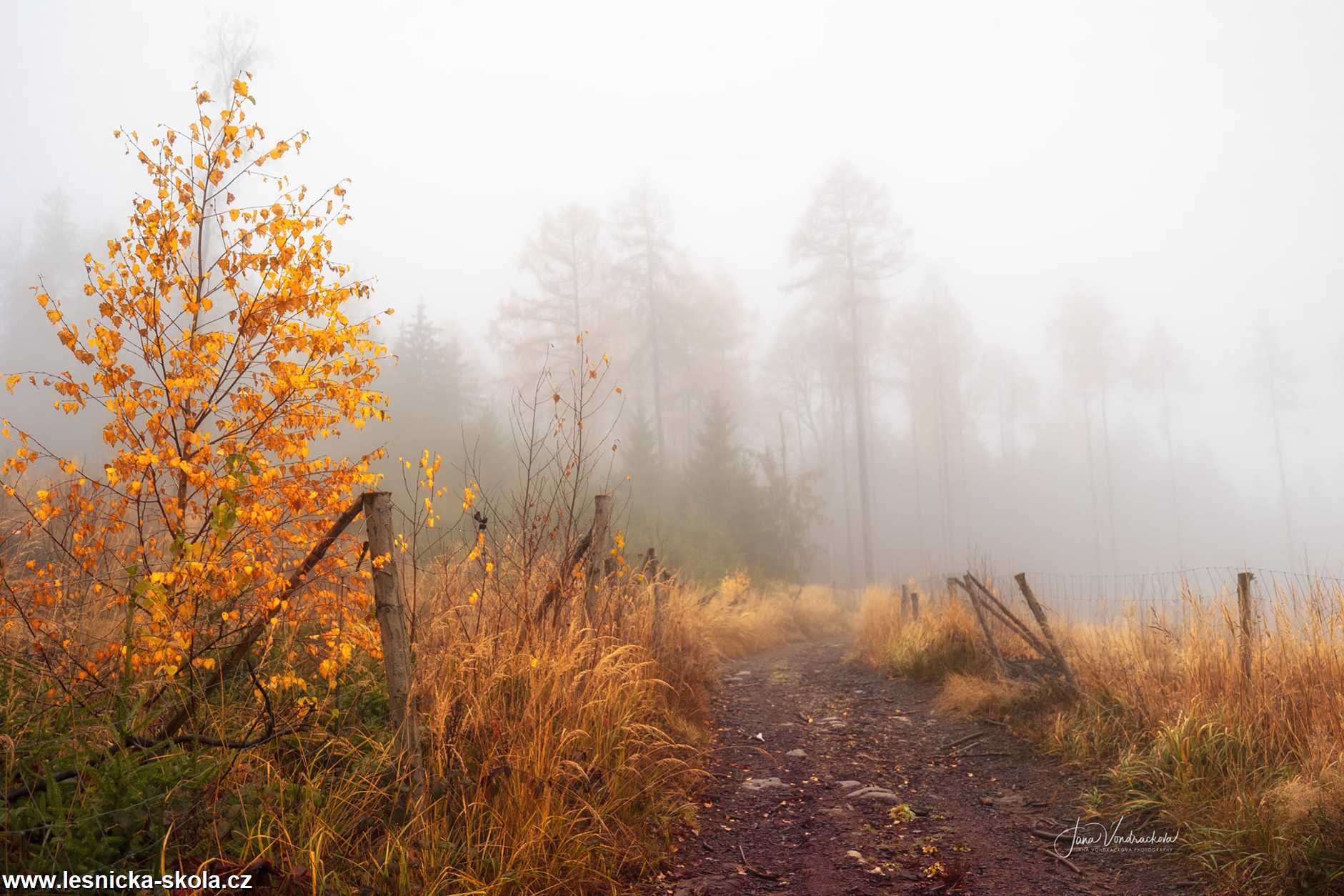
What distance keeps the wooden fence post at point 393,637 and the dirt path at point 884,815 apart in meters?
1.26

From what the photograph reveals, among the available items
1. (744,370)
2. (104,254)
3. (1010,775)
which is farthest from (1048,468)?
(104,254)

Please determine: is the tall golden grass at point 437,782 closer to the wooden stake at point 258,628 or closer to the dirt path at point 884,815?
the wooden stake at point 258,628

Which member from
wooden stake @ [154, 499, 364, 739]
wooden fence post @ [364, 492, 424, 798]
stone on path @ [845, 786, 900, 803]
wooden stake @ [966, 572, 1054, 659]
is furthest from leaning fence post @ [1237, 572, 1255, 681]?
wooden stake @ [154, 499, 364, 739]

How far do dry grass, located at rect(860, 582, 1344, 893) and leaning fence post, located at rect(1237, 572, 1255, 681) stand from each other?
5cm

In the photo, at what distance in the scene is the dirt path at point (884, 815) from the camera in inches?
119

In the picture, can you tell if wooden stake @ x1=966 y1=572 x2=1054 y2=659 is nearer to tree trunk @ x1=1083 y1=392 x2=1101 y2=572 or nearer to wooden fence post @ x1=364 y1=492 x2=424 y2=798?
wooden fence post @ x1=364 y1=492 x2=424 y2=798

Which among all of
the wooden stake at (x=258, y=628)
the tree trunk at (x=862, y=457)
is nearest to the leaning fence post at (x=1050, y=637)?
the wooden stake at (x=258, y=628)

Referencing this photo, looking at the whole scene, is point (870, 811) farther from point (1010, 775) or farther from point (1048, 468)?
point (1048, 468)

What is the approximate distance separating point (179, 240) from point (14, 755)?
262 centimetres

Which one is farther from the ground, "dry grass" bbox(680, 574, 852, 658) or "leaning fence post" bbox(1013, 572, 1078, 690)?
"leaning fence post" bbox(1013, 572, 1078, 690)

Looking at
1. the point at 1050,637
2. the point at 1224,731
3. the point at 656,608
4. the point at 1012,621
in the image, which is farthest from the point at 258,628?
the point at 1012,621

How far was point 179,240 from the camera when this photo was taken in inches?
140

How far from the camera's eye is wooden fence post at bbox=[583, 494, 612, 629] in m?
4.65

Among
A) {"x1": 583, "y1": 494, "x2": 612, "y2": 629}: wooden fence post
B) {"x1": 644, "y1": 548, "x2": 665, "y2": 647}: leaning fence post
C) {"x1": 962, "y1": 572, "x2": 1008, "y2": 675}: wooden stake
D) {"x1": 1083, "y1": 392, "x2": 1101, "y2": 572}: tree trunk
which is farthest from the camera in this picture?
{"x1": 1083, "y1": 392, "x2": 1101, "y2": 572}: tree trunk
